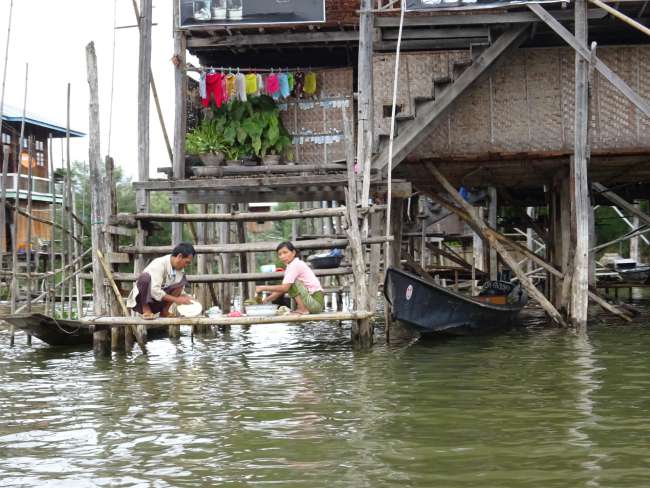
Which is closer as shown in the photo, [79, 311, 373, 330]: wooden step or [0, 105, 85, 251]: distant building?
[79, 311, 373, 330]: wooden step

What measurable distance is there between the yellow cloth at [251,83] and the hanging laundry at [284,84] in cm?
41

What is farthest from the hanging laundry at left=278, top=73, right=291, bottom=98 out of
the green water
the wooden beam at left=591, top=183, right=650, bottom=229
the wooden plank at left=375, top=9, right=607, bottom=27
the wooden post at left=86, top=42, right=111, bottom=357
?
the wooden beam at left=591, top=183, right=650, bottom=229

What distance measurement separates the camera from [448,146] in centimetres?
1265

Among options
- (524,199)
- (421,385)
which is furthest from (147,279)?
(524,199)

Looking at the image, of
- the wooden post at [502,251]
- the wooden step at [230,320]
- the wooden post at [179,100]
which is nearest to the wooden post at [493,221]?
the wooden post at [502,251]

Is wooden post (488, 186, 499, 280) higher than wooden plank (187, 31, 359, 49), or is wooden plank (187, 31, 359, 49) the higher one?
wooden plank (187, 31, 359, 49)

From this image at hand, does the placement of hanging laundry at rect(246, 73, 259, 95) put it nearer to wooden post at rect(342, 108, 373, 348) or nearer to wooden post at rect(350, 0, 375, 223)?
wooden post at rect(350, 0, 375, 223)

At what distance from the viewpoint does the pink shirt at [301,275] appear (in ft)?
31.5

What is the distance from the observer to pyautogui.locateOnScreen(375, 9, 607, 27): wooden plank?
11.5 m

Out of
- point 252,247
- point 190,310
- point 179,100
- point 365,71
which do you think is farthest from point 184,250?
point 179,100

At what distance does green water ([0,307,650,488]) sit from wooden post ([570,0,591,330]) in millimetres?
1394

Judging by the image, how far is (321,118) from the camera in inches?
523

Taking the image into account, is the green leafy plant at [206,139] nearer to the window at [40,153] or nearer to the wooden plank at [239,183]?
the wooden plank at [239,183]

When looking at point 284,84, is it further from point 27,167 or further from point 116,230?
point 27,167
